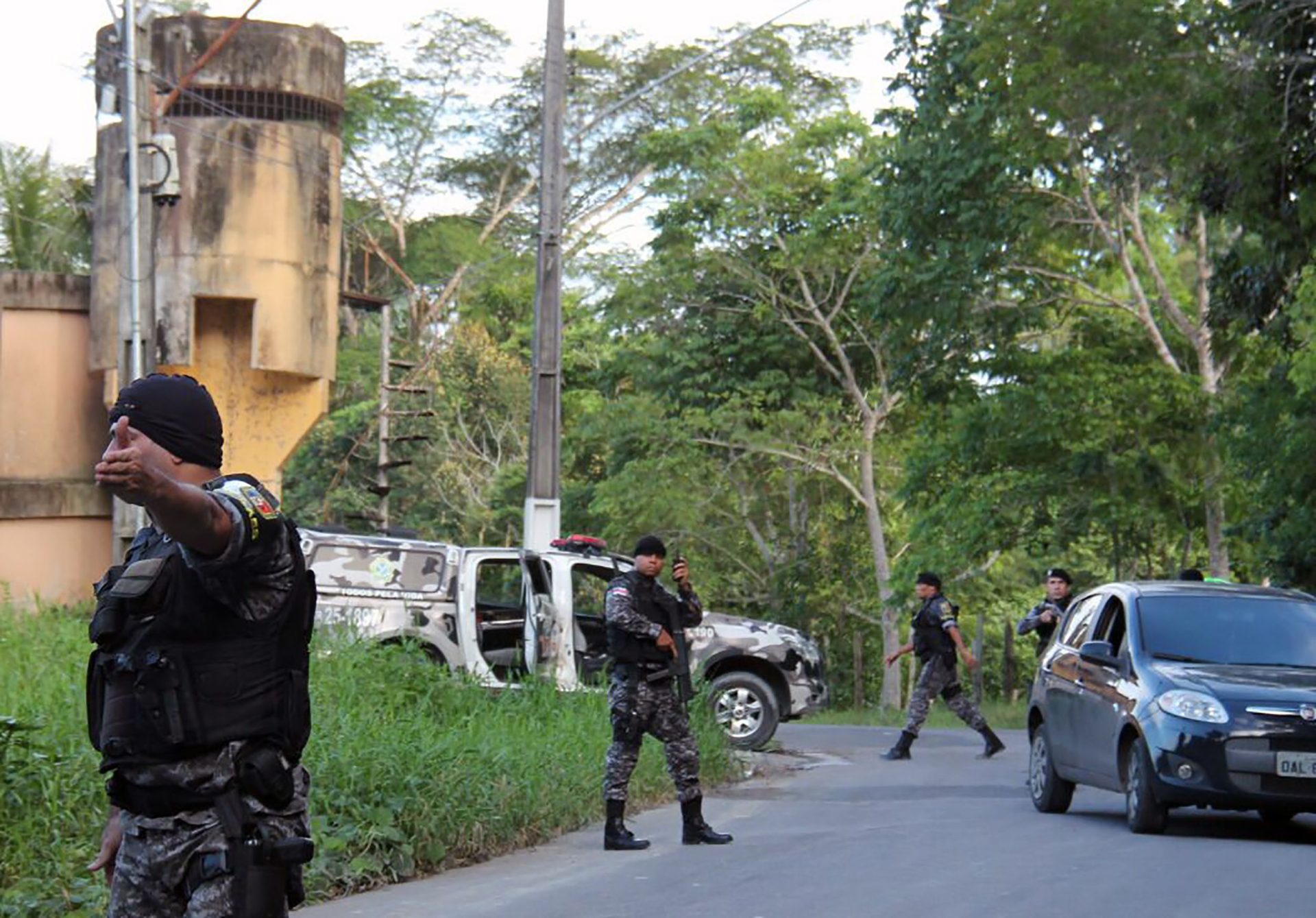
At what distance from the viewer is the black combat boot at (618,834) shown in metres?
11.2

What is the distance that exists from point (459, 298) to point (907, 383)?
809 inches

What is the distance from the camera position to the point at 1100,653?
475 inches

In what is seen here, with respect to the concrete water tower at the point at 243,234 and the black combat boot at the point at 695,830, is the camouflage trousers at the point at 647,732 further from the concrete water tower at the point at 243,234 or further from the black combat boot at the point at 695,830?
the concrete water tower at the point at 243,234

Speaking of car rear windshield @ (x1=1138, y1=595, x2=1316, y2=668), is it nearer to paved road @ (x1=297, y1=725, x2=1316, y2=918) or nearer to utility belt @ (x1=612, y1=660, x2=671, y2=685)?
paved road @ (x1=297, y1=725, x2=1316, y2=918)

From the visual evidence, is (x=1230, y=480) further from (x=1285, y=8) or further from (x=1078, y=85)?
(x=1285, y=8)

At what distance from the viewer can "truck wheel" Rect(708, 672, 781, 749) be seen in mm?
19125

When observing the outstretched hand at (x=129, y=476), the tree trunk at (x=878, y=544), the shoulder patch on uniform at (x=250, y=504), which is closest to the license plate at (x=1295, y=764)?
the shoulder patch on uniform at (x=250, y=504)

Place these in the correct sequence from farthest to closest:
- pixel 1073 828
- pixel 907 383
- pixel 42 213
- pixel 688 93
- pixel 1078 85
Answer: pixel 688 93, pixel 42 213, pixel 907 383, pixel 1078 85, pixel 1073 828

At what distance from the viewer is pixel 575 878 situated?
32.9 feet

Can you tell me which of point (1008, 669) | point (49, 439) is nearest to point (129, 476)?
point (49, 439)

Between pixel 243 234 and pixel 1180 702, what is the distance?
67.3 ft

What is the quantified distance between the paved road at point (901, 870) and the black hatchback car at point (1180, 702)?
29cm

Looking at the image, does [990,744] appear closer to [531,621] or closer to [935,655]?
[935,655]

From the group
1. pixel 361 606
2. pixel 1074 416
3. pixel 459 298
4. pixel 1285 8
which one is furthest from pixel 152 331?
pixel 459 298
